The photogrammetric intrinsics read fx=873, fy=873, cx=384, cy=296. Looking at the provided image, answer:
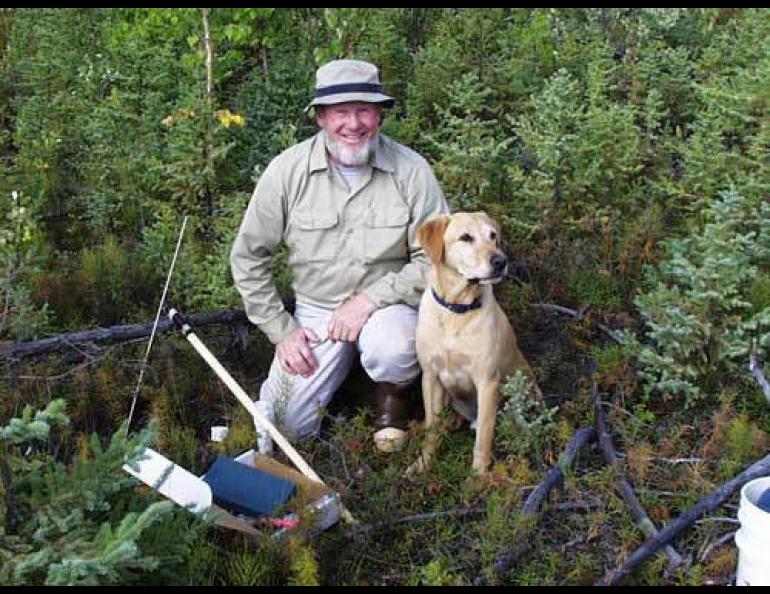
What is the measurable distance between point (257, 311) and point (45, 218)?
97.1 inches

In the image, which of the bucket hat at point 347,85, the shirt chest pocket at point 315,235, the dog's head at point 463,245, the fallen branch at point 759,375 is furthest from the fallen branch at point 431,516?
the bucket hat at point 347,85

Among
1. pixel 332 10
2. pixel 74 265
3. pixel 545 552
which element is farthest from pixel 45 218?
pixel 545 552

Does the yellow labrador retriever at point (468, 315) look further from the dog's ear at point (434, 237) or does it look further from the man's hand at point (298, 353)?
the man's hand at point (298, 353)

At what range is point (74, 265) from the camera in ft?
17.6

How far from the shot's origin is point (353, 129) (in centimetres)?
403

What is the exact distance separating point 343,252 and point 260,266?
1.42ft

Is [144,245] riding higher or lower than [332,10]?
lower

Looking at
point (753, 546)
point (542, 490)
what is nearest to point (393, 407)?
point (542, 490)

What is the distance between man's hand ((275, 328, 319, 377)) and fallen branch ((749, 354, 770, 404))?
1.96m

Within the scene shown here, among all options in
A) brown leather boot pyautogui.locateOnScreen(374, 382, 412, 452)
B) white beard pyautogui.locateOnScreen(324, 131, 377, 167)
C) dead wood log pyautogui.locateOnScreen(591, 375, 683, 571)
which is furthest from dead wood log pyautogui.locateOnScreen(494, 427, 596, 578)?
white beard pyautogui.locateOnScreen(324, 131, 377, 167)

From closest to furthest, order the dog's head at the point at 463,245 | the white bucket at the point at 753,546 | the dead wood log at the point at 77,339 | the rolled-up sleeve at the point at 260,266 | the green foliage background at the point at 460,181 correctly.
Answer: the white bucket at the point at 753,546 < the dog's head at the point at 463,245 < the green foliage background at the point at 460,181 < the dead wood log at the point at 77,339 < the rolled-up sleeve at the point at 260,266

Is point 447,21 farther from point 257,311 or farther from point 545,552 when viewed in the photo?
point 545,552

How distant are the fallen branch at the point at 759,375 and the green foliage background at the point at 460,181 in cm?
9

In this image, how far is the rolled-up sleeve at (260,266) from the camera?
14.0 feet
